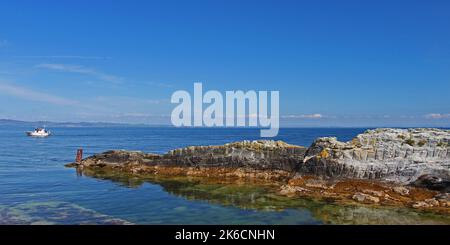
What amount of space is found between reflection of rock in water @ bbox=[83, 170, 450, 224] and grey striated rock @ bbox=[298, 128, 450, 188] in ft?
18.1

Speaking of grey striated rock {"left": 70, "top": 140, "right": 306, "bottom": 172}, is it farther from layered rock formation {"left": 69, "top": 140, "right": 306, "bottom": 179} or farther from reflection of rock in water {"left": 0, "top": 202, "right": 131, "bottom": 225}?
reflection of rock in water {"left": 0, "top": 202, "right": 131, "bottom": 225}

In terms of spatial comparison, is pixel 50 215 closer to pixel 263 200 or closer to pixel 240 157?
pixel 263 200

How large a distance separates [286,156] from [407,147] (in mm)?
12542

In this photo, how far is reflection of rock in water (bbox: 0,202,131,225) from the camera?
23.3 meters

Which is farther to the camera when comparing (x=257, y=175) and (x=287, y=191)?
(x=257, y=175)

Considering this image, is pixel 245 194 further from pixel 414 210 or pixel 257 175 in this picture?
pixel 414 210

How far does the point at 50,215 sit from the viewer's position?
82.2 feet

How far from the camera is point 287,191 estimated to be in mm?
32688

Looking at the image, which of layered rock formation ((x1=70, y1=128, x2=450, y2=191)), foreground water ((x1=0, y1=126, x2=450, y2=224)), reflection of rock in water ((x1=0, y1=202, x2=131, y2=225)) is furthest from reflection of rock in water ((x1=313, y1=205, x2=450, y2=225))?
reflection of rock in water ((x1=0, y1=202, x2=131, y2=225))

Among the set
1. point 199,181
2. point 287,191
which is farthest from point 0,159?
point 287,191

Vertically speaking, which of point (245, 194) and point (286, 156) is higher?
point (286, 156)

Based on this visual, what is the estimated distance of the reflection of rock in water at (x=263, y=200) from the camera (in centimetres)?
2428
